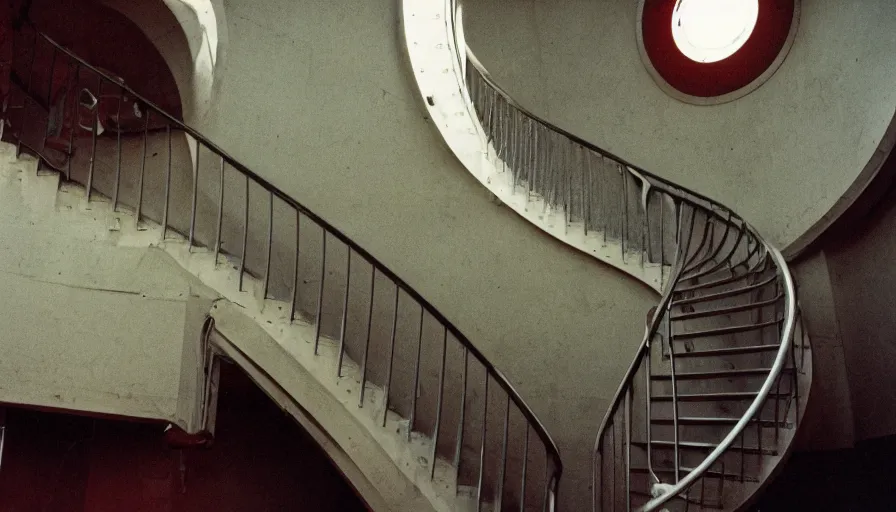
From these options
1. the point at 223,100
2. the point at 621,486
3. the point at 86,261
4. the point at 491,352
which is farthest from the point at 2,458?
the point at 621,486

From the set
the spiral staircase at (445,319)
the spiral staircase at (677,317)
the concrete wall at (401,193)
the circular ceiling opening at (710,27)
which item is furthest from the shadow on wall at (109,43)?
the circular ceiling opening at (710,27)

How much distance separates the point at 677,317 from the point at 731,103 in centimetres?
346

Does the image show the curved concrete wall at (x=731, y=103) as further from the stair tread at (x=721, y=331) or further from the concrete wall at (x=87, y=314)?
the concrete wall at (x=87, y=314)

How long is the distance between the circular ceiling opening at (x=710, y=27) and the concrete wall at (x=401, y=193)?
139 inches

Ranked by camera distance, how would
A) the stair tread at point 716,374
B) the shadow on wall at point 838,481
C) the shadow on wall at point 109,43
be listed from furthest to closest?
the shadow on wall at point 109,43 < the shadow on wall at point 838,481 < the stair tread at point 716,374

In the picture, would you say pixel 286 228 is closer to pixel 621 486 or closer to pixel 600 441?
pixel 600 441

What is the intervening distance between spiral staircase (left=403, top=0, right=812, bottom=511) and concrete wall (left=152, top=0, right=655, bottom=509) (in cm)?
22

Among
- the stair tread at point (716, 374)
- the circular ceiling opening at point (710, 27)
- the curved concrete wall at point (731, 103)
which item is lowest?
the stair tread at point (716, 374)

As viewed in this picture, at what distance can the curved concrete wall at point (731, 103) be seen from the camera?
19.9 feet

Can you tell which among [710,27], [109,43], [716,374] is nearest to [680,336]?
[716,374]

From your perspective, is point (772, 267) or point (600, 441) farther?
point (772, 267)

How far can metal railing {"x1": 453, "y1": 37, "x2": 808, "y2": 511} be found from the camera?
4.04m

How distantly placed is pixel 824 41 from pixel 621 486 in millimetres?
4461

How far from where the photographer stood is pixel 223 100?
17.5 feet
